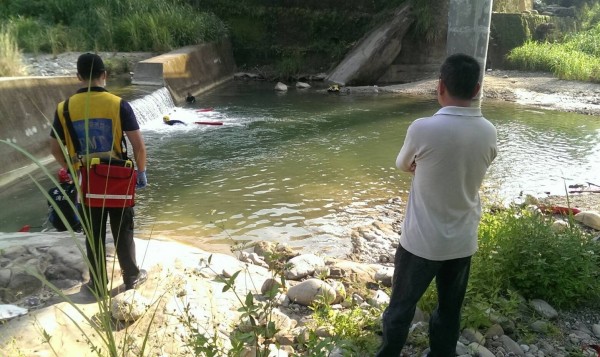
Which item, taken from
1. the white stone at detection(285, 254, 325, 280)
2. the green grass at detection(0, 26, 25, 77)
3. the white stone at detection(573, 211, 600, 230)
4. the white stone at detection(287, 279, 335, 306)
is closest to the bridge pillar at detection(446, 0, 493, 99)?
the white stone at detection(573, 211, 600, 230)

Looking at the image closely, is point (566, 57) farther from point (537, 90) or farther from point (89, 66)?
point (89, 66)

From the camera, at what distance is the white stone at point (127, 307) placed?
300 cm

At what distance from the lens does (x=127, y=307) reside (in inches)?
118

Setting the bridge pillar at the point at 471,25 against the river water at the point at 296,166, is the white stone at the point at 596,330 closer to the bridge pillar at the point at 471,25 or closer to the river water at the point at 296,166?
the river water at the point at 296,166

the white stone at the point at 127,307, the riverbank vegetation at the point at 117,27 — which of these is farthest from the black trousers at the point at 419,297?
the riverbank vegetation at the point at 117,27

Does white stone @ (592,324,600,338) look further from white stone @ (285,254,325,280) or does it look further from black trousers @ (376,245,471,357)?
white stone @ (285,254,325,280)

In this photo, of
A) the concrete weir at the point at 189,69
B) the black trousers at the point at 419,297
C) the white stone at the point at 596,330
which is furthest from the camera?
the concrete weir at the point at 189,69

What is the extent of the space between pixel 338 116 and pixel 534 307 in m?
9.14

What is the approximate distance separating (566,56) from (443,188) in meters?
15.7

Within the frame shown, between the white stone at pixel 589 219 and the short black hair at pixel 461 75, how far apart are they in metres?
3.56

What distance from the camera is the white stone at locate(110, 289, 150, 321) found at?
3.00m

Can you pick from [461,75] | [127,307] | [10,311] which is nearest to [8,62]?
[10,311]

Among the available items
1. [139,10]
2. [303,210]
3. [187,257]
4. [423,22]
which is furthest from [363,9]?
[187,257]

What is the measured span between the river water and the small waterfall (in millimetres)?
31
